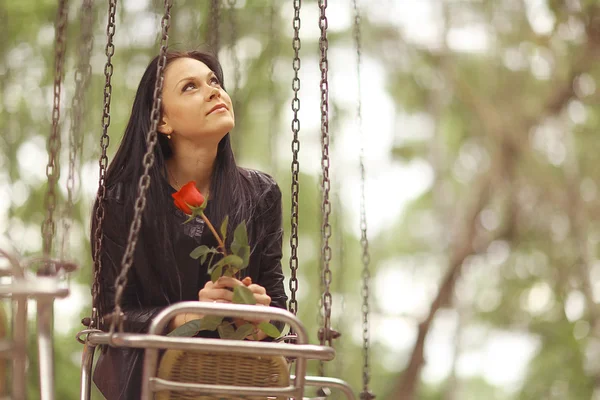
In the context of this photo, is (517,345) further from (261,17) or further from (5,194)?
(5,194)

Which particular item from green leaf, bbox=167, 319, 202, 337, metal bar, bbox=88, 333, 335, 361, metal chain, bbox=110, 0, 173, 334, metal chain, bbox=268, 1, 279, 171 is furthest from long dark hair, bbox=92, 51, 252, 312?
metal chain, bbox=268, 1, 279, 171

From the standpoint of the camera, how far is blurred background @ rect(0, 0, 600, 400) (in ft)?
26.7

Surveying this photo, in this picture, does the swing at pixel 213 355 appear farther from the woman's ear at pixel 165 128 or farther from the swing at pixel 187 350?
the woman's ear at pixel 165 128

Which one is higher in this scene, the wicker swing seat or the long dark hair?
the long dark hair

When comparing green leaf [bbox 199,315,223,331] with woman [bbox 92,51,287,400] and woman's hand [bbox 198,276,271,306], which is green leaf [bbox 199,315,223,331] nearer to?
woman's hand [bbox 198,276,271,306]

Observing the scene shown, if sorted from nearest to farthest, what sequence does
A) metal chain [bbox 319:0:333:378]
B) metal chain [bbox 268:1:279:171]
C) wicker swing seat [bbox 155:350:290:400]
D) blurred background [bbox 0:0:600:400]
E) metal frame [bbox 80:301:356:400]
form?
metal frame [bbox 80:301:356:400], wicker swing seat [bbox 155:350:290:400], metal chain [bbox 319:0:333:378], metal chain [bbox 268:1:279:171], blurred background [bbox 0:0:600:400]

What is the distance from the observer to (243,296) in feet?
7.45

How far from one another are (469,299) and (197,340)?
385 inches

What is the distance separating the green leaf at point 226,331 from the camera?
231cm

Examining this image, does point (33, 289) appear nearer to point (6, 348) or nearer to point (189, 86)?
point (6, 348)

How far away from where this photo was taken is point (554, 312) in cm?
970

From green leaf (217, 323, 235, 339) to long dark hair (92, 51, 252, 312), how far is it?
43cm

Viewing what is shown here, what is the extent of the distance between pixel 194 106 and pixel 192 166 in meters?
0.19

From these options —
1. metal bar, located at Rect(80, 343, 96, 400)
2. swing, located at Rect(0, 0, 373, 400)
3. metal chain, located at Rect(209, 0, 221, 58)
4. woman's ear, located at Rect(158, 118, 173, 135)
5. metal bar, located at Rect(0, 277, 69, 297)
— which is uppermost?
metal chain, located at Rect(209, 0, 221, 58)
